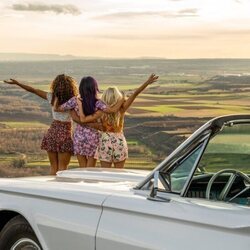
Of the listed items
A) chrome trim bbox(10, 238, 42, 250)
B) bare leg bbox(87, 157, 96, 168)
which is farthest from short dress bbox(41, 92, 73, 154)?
chrome trim bbox(10, 238, 42, 250)

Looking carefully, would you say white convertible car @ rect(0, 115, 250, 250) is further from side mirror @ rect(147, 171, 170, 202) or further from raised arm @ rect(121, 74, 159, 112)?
raised arm @ rect(121, 74, 159, 112)

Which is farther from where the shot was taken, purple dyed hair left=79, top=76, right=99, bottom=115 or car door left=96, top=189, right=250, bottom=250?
purple dyed hair left=79, top=76, right=99, bottom=115

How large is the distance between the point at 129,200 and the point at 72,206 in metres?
0.47

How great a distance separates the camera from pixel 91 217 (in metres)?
4.77

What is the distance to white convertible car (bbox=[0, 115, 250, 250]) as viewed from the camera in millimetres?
4070

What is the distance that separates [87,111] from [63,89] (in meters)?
0.45

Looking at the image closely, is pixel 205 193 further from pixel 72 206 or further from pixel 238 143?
pixel 72 206

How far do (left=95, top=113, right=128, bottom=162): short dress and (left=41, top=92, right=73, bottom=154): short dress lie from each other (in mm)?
518

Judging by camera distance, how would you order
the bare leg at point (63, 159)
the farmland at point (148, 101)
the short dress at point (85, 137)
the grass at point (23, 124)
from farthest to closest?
the grass at point (23, 124), the farmland at point (148, 101), the bare leg at point (63, 159), the short dress at point (85, 137)

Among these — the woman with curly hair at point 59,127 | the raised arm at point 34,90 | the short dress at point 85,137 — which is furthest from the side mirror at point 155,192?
the raised arm at point 34,90

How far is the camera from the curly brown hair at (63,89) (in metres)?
9.20

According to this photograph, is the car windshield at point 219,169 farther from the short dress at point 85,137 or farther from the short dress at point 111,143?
the short dress at point 85,137

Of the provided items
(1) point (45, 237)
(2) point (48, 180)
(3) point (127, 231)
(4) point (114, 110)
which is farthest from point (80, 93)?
(3) point (127, 231)

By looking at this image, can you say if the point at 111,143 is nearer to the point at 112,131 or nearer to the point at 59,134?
the point at 112,131
